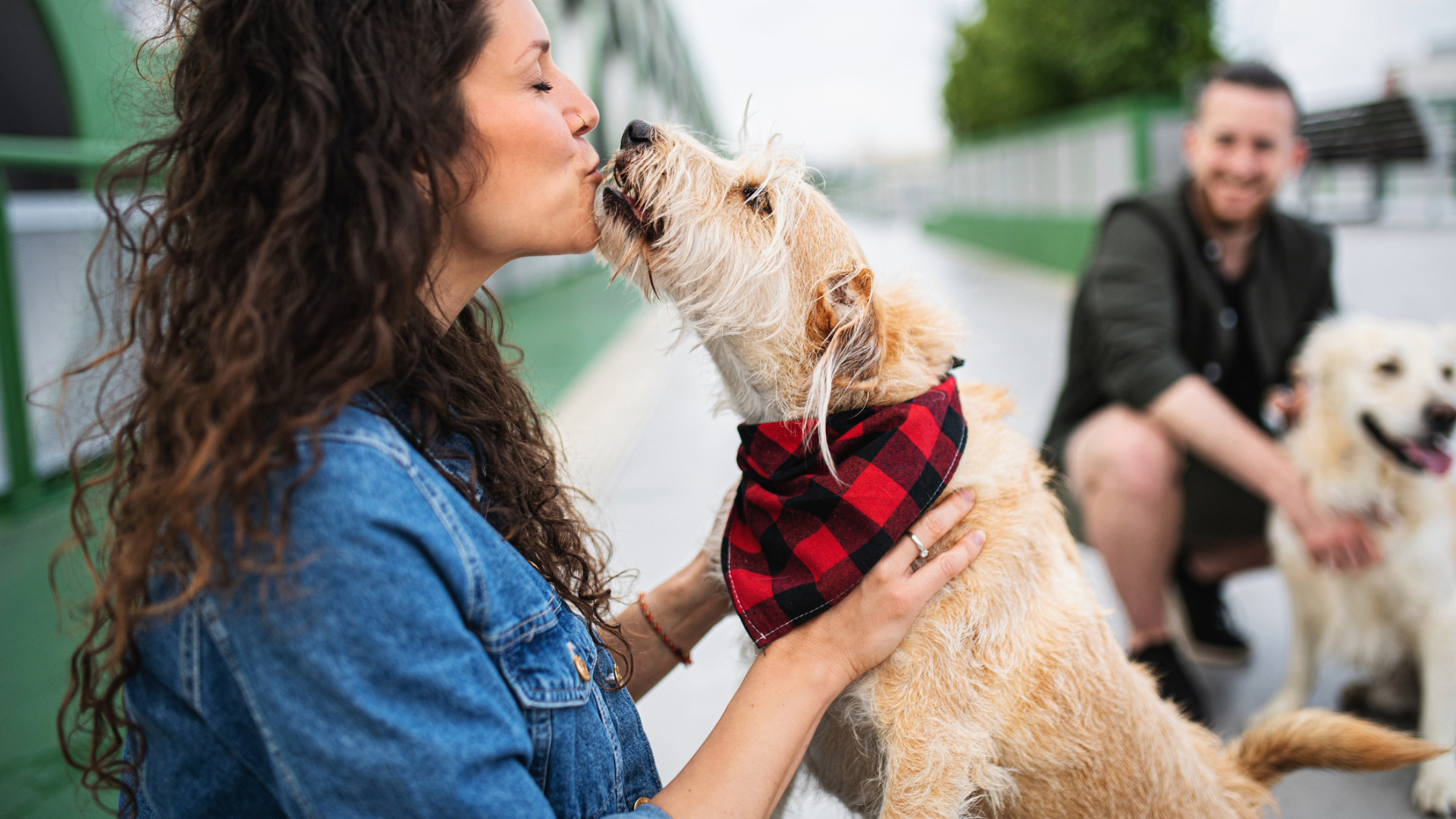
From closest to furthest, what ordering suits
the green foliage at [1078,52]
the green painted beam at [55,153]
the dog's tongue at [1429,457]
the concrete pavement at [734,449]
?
1. the concrete pavement at [734,449]
2. the dog's tongue at [1429,457]
3. the green painted beam at [55,153]
4. the green foliage at [1078,52]

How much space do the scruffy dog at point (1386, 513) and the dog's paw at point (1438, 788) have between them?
0.02 metres

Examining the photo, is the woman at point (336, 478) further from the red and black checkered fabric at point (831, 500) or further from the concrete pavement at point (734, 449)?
the concrete pavement at point (734, 449)

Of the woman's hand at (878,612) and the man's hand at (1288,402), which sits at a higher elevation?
the woman's hand at (878,612)

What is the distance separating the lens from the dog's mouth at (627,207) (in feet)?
Result: 5.03

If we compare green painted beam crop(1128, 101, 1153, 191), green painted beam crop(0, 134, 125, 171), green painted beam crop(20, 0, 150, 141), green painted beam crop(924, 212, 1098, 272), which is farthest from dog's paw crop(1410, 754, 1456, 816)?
green painted beam crop(1128, 101, 1153, 191)

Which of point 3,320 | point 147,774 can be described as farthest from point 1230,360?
point 3,320

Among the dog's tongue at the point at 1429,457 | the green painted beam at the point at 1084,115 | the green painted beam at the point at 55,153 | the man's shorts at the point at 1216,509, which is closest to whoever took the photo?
the dog's tongue at the point at 1429,457

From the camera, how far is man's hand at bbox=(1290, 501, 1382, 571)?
257cm

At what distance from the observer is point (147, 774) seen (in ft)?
3.44

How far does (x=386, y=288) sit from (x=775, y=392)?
792 mm

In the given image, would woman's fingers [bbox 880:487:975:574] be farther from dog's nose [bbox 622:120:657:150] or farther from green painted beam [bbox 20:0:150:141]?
green painted beam [bbox 20:0:150:141]

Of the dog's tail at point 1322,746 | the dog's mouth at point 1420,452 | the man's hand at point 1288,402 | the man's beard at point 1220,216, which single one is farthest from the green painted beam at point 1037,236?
the dog's tail at point 1322,746

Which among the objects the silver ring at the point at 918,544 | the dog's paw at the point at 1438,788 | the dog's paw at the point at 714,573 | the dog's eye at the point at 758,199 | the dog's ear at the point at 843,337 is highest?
the dog's eye at the point at 758,199

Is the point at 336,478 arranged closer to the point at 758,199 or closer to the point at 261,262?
the point at 261,262
